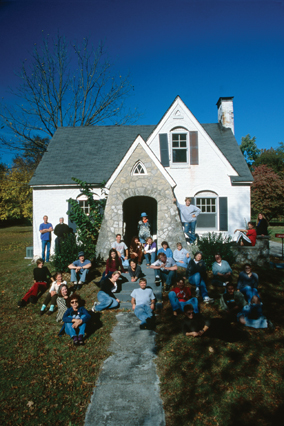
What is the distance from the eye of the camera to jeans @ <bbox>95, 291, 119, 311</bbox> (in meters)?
7.70

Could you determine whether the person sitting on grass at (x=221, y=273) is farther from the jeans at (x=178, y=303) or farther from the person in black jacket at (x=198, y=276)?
the jeans at (x=178, y=303)

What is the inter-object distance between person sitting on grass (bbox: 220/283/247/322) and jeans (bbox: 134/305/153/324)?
190cm

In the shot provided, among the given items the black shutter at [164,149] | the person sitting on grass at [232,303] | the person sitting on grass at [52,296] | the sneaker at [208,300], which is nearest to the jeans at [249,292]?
the person sitting on grass at [232,303]

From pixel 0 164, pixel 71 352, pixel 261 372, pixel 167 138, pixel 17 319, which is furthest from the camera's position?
pixel 0 164

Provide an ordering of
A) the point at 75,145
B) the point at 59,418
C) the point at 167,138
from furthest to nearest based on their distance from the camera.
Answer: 1. the point at 75,145
2. the point at 167,138
3. the point at 59,418

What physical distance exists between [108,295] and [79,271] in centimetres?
202

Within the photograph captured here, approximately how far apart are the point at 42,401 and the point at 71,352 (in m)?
1.44

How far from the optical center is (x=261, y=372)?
16.3 ft

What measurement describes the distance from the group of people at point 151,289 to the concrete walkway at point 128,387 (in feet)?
2.48

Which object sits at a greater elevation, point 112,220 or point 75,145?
point 75,145

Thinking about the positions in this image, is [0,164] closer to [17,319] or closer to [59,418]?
[17,319]

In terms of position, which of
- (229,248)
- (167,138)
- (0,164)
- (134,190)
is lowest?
(229,248)

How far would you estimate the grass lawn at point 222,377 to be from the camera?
4.03 metres

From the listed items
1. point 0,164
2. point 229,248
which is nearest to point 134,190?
point 229,248
